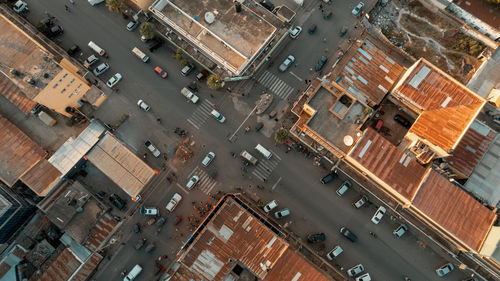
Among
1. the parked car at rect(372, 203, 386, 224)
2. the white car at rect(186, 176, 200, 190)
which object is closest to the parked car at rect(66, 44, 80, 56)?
the white car at rect(186, 176, 200, 190)

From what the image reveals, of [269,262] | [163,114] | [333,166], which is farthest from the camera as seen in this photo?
[163,114]

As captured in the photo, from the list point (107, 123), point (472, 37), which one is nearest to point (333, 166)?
point (472, 37)

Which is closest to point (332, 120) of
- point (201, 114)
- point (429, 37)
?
point (201, 114)

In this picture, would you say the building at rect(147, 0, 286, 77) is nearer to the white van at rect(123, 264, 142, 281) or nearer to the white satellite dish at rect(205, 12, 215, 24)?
the white satellite dish at rect(205, 12, 215, 24)

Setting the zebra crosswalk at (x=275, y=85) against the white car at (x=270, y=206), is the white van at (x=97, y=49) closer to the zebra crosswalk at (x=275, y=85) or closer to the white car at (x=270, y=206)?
the zebra crosswalk at (x=275, y=85)

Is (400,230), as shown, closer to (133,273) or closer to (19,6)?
(133,273)

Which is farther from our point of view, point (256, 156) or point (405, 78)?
point (256, 156)

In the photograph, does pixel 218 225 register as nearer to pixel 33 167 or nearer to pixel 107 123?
pixel 107 123
